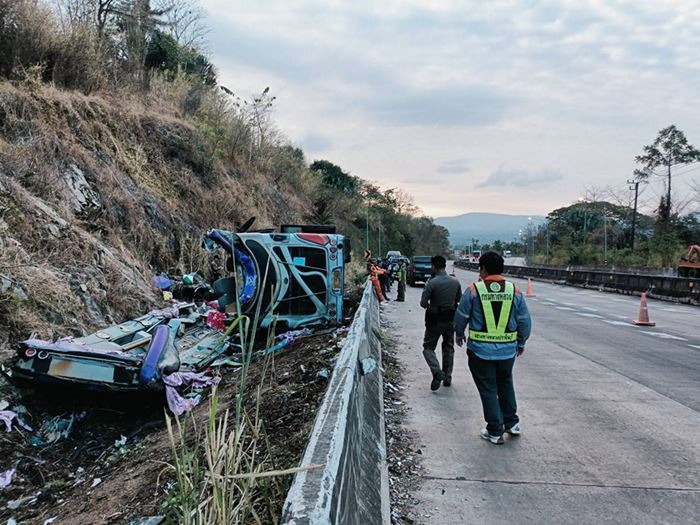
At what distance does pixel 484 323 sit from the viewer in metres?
5.07

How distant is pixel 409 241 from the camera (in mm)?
98688

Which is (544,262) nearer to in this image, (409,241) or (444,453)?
(409,241)

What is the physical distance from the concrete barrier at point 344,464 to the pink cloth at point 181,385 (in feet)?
7.22

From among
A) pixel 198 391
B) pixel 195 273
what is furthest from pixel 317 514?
pixel 195 273

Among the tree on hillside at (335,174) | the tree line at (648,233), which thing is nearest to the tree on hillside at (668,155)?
the tree line at (648,233)

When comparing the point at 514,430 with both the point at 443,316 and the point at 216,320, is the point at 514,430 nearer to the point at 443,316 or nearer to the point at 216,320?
the point at 443,316

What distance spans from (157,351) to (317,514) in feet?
14.9

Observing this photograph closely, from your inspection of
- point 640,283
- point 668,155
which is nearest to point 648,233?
point 668,155

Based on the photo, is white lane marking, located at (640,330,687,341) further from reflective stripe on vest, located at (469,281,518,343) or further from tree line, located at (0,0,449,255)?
tree line, located at (0,0,449,255)

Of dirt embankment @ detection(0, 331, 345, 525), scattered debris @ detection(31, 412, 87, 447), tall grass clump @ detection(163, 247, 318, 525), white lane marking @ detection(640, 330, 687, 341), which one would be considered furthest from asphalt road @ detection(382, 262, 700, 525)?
scattered debris @ detection(31, 412, 87, 447)

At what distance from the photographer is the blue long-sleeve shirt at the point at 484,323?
504 centimetres

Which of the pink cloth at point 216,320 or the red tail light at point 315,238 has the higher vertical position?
the red tail light at point 315,238

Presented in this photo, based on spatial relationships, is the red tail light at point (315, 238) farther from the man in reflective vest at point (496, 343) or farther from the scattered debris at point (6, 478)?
the scattered debris at point (6, 478)

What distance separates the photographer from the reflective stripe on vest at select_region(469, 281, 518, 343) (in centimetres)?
503
